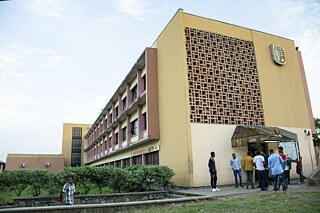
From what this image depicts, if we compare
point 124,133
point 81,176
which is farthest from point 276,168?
point 124,133

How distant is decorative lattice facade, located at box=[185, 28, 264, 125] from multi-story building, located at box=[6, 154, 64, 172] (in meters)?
40.3

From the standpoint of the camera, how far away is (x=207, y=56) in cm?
1733

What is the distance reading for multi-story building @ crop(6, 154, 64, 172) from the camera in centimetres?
4922

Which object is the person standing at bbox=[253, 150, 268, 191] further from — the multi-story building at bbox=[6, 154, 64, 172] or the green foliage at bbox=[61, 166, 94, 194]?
the multi-story building at bbox=[6, 154, 64, 172]

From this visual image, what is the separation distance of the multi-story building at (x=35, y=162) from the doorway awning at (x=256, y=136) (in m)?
41.0

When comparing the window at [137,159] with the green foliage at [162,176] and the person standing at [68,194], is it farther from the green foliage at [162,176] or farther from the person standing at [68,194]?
the person standing at [68,194]

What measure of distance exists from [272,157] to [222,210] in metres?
4.40

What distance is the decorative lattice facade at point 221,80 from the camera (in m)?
16.4

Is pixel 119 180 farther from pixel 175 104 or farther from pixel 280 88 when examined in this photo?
pixel 280 88

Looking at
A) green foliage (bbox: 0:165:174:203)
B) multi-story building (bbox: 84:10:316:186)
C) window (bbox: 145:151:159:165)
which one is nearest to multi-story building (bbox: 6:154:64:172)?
window (bbox: 145:151:159:165)

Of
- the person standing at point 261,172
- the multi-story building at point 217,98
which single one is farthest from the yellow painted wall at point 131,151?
the person standing at point 261,172

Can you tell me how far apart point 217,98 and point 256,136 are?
326cm

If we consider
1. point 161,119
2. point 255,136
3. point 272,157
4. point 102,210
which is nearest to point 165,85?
point 161,119

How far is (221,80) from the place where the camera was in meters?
17.3
